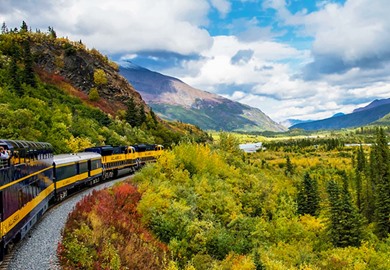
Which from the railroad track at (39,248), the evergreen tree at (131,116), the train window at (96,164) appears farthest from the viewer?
the evergreen tree at (131,116)

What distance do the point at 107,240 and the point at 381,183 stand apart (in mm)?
66546

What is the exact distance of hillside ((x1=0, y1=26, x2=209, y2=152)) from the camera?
57.2m

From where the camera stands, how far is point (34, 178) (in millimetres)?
22203

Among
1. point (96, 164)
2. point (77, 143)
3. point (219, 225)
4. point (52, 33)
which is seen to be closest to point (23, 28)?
point (52, 33)

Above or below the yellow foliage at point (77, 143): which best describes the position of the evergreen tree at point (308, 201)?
below

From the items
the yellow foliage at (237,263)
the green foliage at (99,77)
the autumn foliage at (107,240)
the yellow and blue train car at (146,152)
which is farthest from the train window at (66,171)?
the green foliage at (99,77)

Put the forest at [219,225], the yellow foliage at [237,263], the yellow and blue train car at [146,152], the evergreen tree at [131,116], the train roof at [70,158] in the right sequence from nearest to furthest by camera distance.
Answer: the forest at [219,225], the yellow foliage at [237,263], the train roof at [70,158], the yellow and blue train car at [146,152], the evergreen tree at [131,116]

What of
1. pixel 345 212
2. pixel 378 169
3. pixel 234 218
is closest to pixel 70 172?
pixel 234 218

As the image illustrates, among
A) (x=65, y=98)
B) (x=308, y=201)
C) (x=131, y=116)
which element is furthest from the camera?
(x=131, y=116)

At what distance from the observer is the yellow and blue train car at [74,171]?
103 feet

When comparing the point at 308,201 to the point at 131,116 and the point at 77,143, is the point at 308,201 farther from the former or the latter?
the point at 131,116

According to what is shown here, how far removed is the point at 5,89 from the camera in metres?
→ 65.3

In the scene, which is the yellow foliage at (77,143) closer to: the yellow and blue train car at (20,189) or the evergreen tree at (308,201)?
the yellow and blue train car at (20,189)

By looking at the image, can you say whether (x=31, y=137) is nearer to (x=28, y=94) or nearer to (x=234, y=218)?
(x=28, y=94)
